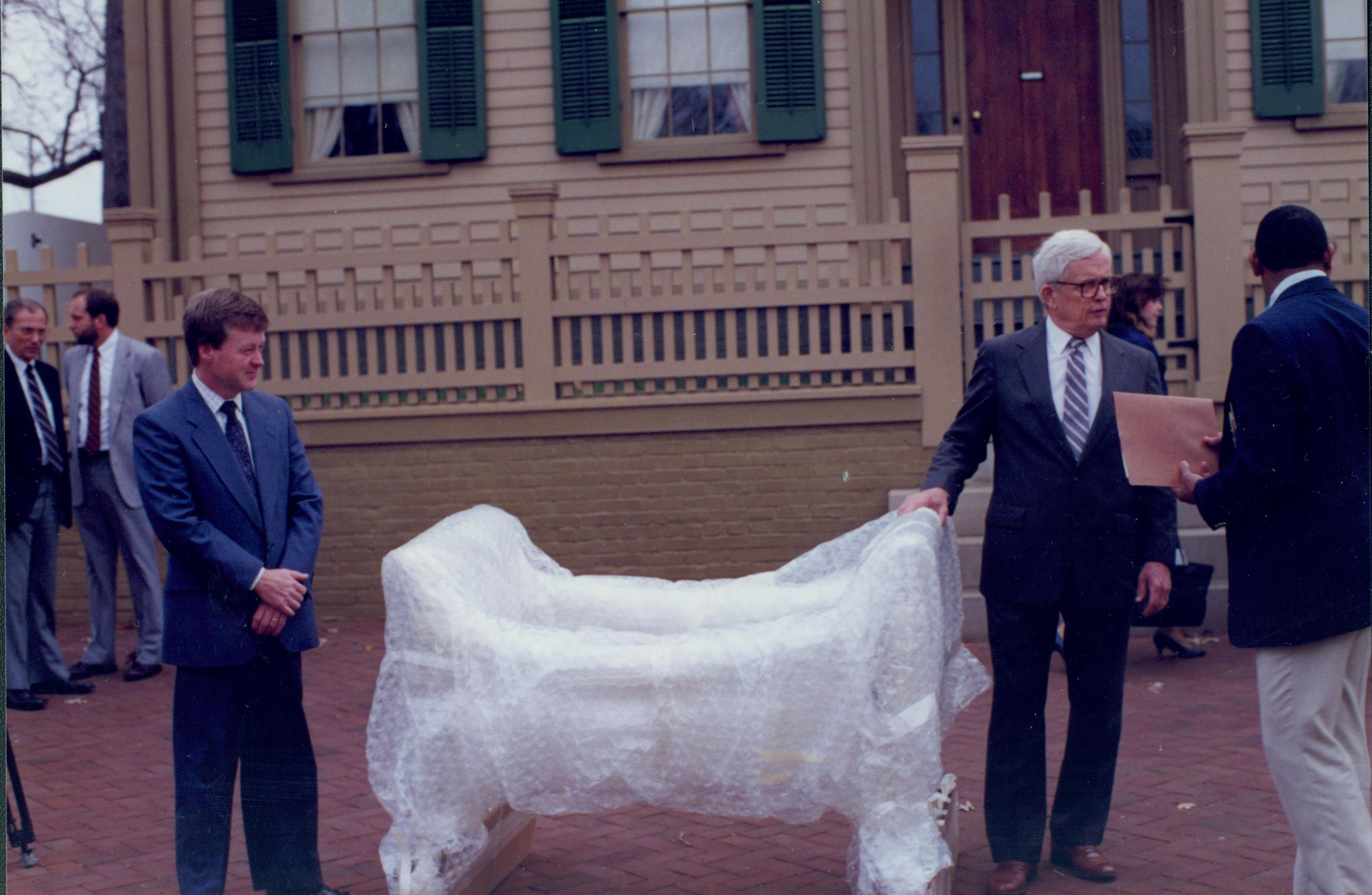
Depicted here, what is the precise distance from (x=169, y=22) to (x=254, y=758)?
28.9 feet

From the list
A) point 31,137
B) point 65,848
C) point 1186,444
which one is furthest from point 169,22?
point 31,137

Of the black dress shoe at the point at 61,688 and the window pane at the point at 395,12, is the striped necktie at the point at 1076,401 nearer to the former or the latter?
the black dress shoe at the point at 61,688

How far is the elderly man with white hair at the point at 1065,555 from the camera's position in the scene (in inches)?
164

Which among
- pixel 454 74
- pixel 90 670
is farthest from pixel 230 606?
pixel 454 74

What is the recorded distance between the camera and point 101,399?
283 inches

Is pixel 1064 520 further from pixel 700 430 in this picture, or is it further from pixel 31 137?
pixel 31 137

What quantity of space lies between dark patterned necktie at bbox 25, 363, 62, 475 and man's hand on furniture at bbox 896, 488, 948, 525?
16.2ft

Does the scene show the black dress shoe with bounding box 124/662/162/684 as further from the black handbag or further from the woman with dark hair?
the woman with dark hair

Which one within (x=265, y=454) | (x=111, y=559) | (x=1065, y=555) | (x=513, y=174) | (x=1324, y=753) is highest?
(x=513, y=174)

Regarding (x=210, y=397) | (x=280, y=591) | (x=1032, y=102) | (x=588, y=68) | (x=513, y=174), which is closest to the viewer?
(x=280, y=591)

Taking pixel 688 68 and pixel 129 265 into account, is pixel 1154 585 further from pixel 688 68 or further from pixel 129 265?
pixel 688 68

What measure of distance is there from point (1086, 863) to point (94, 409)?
560 centimetres

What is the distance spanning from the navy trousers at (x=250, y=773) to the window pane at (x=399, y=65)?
25.7ft

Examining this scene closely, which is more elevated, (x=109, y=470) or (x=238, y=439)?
(x=238, y=439)
